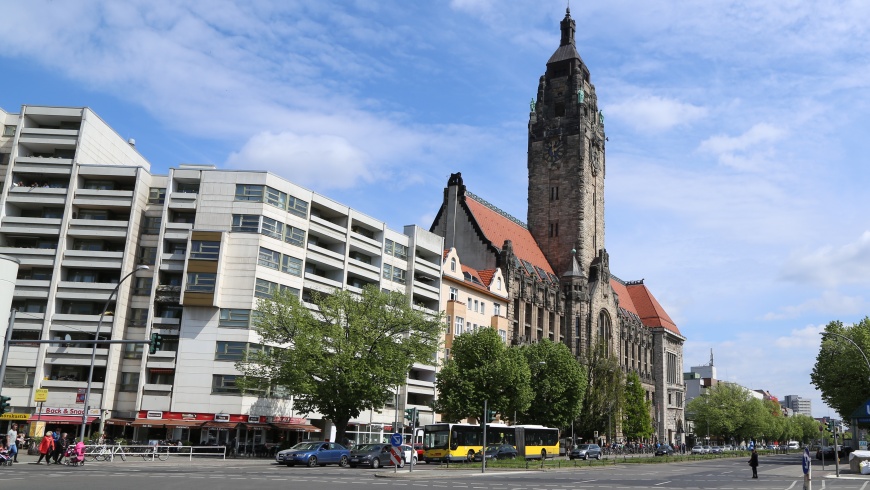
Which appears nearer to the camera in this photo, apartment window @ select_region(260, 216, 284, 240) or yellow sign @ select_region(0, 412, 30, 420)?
yellow sign @ select_region(0, 412, 30, 420)

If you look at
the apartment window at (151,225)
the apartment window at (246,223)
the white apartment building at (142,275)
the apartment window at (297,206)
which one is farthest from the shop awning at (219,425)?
the apartment window at (297,206)

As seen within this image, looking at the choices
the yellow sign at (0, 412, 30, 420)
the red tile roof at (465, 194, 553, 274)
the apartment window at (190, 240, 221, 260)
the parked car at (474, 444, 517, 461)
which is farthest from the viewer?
the red tile roof at (465, 194, 553, 274)

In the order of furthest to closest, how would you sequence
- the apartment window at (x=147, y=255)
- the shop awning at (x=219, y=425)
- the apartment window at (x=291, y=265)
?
the apartment window at (x=291, y=265) < the apartment window at (x=147, y=255) < the shop awning at (x=219, y=425)

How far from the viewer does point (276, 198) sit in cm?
6034

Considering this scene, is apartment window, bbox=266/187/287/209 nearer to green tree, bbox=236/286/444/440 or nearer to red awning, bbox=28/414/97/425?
green tree, bbox=236/286/444/440

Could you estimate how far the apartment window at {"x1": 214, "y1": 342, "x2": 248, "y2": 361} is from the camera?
183 feet

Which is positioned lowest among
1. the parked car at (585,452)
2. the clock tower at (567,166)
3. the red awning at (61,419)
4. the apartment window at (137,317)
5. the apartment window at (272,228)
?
the parked car at (585,452)

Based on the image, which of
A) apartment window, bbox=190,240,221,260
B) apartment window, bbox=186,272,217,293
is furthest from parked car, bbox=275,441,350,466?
apartment window, bbox=190,240,221,260

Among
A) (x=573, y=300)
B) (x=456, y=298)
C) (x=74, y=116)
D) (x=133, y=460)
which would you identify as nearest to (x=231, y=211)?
(x=74, y=116)

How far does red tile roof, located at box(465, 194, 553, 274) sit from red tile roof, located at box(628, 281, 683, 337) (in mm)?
40115

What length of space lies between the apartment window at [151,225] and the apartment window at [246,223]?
248 inches

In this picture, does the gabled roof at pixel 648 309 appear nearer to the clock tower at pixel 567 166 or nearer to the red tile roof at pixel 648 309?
the red tile roof at pixel 648 309

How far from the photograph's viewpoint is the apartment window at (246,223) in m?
58.4

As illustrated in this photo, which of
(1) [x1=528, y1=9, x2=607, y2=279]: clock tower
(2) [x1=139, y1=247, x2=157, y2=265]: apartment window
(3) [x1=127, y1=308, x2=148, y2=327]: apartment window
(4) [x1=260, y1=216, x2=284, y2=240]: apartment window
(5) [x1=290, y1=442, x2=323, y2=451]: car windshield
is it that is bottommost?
(5) [x1=290, y1=442, x2=323, y2=451]: car windshield
